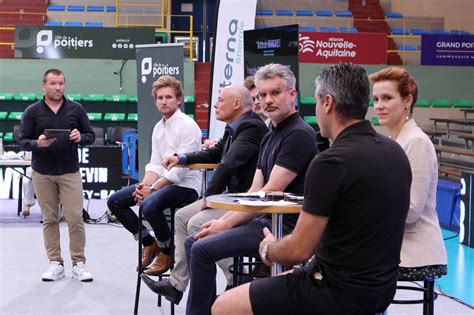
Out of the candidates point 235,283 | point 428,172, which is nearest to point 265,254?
point 428,172

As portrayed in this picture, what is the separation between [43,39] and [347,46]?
5.92m

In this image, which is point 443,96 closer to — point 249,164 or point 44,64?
point 44,64

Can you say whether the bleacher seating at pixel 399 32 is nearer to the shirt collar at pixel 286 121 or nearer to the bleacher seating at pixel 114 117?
the bleacher seating at pixel 114 117

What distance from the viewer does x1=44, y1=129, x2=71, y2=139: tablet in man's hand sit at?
551 cm

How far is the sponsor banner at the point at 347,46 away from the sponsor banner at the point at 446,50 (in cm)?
119

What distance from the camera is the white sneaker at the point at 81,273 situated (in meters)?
5.64

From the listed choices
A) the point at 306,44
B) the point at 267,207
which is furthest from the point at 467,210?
the point at 306,44

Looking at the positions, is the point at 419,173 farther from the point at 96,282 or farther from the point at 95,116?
the point at 95,116

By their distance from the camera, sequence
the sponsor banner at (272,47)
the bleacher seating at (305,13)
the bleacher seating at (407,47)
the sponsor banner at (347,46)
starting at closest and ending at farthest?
the sponsor banner at (272,47) → the sponsor banner at (347,46) → the bleacher seating at (407,47) → the bleacher seating at (305,13)

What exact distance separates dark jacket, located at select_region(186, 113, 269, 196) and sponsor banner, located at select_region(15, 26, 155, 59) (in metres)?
10.0

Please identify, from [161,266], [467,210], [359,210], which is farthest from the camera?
[467,210]

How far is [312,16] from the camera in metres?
18.5

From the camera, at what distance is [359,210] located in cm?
229

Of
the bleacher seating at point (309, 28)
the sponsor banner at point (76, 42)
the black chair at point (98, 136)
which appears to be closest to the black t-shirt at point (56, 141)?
the black chair at point (98, 136)
